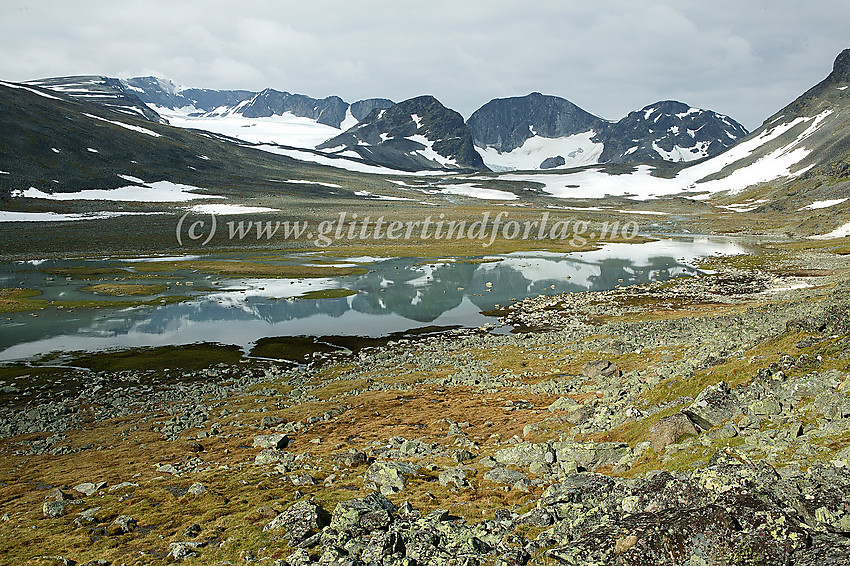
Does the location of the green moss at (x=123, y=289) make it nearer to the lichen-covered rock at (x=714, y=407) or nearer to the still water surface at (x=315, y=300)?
the still water surface at (x=315, y=300)

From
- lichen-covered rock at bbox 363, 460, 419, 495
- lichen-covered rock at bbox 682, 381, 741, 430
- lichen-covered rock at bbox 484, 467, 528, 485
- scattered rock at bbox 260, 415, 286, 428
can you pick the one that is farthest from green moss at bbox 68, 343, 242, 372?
lichen-covered rock at bbox 682, 381, 741, 430

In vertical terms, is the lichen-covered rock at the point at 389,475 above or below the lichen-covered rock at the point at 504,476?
below

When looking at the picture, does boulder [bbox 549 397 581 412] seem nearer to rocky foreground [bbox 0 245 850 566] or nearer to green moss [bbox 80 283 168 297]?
rocky foreground [bbox 0 245 850 566]

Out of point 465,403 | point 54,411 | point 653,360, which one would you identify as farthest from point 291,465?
point 653,360

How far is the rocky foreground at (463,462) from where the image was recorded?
7938mm

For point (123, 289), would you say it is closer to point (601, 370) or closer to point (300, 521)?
point (601, 370)

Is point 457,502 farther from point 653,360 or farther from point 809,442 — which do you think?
point 653,360

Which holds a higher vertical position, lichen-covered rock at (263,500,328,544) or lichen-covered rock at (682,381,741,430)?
lichen-covered rock at (682,381,741,430)

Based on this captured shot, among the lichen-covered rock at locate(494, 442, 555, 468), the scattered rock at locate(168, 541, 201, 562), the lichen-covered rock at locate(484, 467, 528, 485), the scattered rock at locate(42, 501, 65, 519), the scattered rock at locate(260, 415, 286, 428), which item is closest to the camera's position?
the scattered rock at locate(168, 541, 201, 562)

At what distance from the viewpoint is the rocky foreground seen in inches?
313

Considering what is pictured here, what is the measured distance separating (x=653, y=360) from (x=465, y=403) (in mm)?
9380

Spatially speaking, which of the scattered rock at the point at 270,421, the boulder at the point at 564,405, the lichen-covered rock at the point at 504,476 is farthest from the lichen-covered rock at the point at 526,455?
the scattered rock at the point at 270,421

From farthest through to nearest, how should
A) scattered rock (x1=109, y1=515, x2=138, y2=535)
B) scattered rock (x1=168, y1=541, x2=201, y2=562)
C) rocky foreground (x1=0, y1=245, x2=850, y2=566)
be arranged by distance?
1. scattered rock (x1=109, y1=515, x2=138, y2=535)
2. scattered rock (x1=168, y1=541, x2=201, y2=562)
3. rocky foreground (x1=0, y1=245, x2=850, y2=566)

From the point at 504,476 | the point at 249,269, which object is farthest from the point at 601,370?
the point at 249,269
